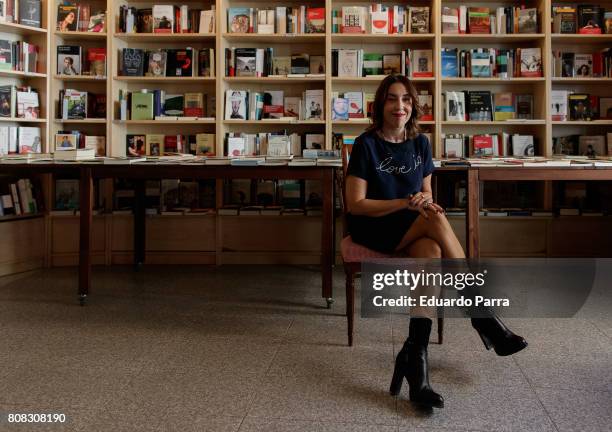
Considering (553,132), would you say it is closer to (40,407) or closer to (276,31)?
(276,31)

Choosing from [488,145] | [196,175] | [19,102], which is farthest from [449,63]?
[19,102]

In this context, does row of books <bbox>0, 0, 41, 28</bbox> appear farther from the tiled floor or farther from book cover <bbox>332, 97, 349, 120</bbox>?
book cover <bbox>332, 97, 349, 120</bbox>

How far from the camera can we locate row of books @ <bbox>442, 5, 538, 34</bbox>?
14.3 ft

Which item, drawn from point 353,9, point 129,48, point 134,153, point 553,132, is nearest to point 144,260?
point 134,153

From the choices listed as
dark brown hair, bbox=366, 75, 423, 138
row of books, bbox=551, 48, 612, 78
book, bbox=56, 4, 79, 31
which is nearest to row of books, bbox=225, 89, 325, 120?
book, bbox=56, 4, 79, 31

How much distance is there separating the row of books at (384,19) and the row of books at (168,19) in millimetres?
1002

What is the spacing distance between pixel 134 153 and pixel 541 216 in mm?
3248

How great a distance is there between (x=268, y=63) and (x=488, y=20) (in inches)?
68.3

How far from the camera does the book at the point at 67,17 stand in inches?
172

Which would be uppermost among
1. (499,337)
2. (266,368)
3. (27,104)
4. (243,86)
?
(243,86)

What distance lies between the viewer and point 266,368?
2094 millimetres

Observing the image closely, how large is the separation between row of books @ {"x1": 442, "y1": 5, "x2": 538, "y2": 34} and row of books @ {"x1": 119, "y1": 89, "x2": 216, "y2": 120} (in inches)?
77.1

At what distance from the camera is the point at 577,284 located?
3943mm

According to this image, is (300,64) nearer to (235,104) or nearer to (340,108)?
(340,108)
